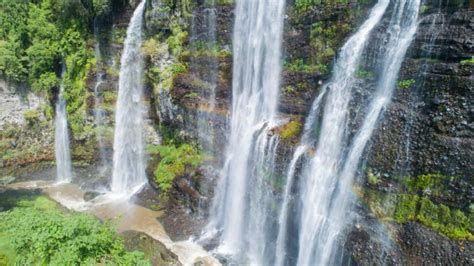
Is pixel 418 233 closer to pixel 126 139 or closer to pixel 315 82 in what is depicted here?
pixel 315 82

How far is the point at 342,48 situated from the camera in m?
12.8

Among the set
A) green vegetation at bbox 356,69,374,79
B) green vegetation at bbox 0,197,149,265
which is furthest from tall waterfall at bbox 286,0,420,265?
green vegetation at bbox 0,197,149,265

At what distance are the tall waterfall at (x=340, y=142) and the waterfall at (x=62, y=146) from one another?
13550mm

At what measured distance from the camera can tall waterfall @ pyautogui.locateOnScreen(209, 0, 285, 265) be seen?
14156mm

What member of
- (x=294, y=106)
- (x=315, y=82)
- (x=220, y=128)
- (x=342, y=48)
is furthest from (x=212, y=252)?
(x=342, y=48)

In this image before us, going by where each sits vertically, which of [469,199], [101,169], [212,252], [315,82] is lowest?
[212,252]

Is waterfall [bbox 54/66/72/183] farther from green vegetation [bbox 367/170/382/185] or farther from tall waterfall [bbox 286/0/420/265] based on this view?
green vegetation [bbox 367/170/382/185]

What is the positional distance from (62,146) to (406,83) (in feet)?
56.4

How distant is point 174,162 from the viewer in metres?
17.8

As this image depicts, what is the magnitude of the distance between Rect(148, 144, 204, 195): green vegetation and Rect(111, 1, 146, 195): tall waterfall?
1.66 meters

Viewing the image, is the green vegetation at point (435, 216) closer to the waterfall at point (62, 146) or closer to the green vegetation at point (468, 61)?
the green vegetation at point (468, 61)

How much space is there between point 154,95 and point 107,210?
564 cm

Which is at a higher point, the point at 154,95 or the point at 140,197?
the point at 154,95

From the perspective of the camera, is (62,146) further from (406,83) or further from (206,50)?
(406,83)
